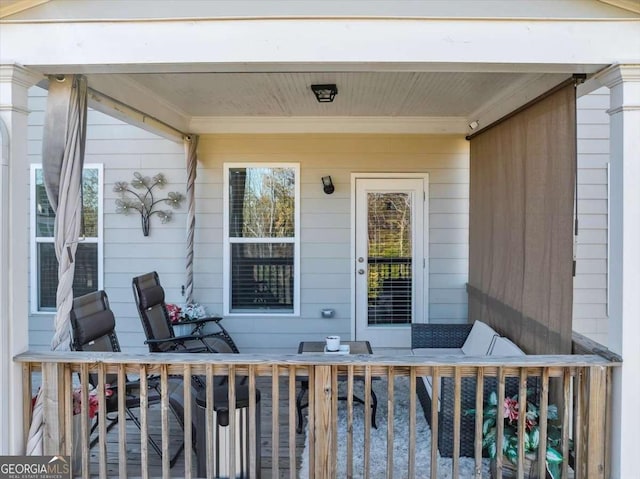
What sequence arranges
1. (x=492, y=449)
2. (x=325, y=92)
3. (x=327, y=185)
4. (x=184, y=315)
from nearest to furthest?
(x=492, y=449)
(x=325, y=92)
(x=184, y=315)
(x=327, y=185)

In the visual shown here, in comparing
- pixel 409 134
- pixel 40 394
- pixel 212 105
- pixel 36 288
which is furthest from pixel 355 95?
pixel 36 288

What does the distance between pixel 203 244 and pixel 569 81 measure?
3.74 metres

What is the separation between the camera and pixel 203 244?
4848 mm

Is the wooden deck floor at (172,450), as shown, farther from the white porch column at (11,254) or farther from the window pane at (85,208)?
the window pane at (85,208)

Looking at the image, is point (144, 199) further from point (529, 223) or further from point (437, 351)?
point (529, 223)

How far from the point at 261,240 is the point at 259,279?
1.45 feet

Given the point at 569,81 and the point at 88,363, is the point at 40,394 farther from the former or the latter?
the point at 569,81

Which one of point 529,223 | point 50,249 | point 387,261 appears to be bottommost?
point 387,261

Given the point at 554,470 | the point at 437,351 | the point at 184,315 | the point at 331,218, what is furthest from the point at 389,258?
the point at 554,470

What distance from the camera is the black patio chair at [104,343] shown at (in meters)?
2.88

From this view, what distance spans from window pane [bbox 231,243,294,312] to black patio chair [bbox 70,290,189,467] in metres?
1.68

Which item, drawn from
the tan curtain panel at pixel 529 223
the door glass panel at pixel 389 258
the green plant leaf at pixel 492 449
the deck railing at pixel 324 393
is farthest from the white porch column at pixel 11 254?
the door glass panel at pixel 389 258

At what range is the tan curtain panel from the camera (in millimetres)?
2629

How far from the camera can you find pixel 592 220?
4.17m
